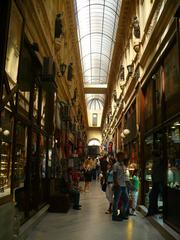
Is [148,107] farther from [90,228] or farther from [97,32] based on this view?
[97,32]

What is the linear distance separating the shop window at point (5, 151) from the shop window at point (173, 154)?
3.10 m

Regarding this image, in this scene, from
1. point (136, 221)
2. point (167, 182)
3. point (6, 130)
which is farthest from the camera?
point (136, 221)

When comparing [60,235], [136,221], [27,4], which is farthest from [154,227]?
[27,4]

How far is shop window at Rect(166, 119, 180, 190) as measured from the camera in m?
5.77

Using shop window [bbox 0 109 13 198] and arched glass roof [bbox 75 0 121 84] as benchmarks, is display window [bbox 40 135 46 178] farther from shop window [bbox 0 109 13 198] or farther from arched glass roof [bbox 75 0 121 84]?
arched glass roof [bbox 75 0 121 84]

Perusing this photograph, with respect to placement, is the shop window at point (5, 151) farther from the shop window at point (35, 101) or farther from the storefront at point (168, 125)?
the storefront at point (168, 125)

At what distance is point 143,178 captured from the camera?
914 cm

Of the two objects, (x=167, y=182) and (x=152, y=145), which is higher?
(x=152, y=145)

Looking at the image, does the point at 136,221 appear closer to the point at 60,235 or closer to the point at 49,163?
the point at 60,235

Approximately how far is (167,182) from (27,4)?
4.94 metres

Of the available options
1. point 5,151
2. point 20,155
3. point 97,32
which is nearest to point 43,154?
point 20,155

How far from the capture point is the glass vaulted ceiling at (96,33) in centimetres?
1973

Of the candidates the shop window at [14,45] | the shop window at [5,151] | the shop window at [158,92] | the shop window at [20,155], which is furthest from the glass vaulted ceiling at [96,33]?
the shop window at [5,151]

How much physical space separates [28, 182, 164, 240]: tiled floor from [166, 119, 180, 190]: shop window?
108cm
